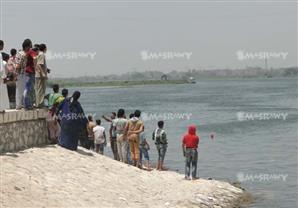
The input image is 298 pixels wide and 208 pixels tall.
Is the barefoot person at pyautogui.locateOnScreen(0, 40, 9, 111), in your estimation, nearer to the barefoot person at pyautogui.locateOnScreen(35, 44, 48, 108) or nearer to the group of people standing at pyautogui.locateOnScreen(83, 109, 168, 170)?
the barefoot person at pyautogui.locateOnScreen(35, 44, 48, 108)

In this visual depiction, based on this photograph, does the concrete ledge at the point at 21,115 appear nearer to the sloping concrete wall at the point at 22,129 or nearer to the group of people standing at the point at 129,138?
the sloping concrete wall at the point at 22,129

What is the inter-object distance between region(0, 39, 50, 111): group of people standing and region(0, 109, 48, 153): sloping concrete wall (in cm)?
31

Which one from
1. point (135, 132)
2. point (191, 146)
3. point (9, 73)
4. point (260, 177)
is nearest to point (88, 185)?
point (9, 73)

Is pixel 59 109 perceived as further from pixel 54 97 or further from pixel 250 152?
pixel 250 152

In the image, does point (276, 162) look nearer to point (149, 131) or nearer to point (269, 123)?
point (149, 131)

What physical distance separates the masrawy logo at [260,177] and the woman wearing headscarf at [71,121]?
9.01 metres

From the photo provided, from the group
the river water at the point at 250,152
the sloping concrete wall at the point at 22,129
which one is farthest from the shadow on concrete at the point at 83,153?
the river water at the point at 250,152

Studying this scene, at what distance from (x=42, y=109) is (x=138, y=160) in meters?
3.80

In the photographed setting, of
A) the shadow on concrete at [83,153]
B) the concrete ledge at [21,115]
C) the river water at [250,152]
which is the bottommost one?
the river water at [250,152]

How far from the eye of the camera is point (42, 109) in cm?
1507

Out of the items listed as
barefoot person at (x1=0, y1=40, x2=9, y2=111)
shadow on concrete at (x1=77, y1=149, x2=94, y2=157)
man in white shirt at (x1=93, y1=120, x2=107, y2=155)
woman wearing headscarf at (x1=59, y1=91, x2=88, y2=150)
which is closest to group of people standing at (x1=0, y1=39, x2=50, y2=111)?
barefoot person at (x1=0, y1=40, x2=9, y2=111)

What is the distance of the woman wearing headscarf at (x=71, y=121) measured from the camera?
1565cm

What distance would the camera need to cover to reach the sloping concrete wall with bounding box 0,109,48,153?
13250mm

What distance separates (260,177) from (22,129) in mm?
12223
